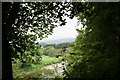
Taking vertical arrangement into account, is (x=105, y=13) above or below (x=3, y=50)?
above

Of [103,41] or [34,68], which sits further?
[34,68]

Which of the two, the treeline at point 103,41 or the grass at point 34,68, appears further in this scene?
the grass at point 34,68

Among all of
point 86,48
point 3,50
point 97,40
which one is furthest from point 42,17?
point 86,48

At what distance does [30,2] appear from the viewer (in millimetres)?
3844

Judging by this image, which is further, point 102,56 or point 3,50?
point 102,56

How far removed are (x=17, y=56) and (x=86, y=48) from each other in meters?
1.75

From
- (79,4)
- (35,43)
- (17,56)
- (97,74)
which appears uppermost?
(79,4)

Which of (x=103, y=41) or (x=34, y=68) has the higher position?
(x=103, y=41)

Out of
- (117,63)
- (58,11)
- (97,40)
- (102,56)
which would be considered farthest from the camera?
(97,40)

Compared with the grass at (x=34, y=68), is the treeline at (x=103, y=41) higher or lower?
higher

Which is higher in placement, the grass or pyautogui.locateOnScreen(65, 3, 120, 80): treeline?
pyautogui.locateOnScreen(65, 3, 120, 80): treeline

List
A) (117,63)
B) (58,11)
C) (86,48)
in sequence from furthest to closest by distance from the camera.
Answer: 1. (86,48)
2. (58,11)
3. (117,63)

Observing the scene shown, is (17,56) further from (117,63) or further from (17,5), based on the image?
(117,63)

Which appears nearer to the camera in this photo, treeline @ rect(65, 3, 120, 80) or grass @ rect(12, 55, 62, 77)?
treeline @ rect(65, 3, 120, 80)
